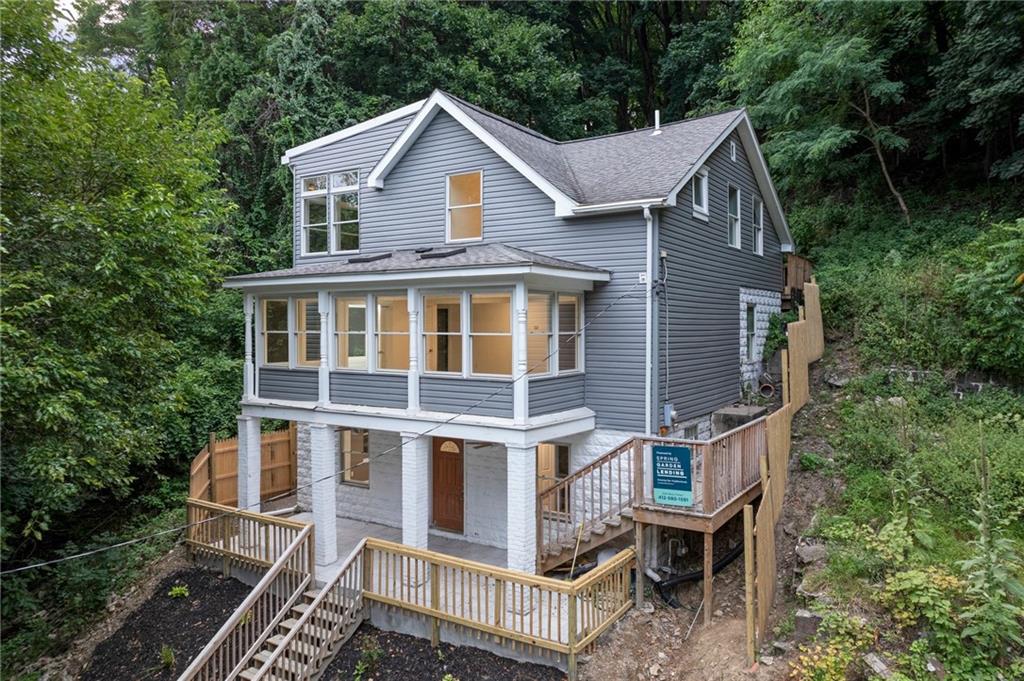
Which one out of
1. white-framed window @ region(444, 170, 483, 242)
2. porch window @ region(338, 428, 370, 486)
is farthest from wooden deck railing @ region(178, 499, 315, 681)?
white-framed window @ region(444, 170, 483, 242)

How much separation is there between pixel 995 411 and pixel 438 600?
10.9 meters

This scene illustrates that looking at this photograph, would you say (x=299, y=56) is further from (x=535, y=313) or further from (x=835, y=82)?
(x=835, y=82)

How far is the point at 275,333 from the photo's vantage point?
42.1 ft

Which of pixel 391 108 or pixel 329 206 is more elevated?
pixel 391 108

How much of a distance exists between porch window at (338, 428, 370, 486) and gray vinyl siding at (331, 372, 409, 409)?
2.24 meters

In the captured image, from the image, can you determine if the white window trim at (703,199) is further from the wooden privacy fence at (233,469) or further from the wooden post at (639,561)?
the wooden privacy fence at (233,469)

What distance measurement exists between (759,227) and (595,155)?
5335 mm

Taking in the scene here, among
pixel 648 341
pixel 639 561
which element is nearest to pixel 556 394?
pixel 648 341

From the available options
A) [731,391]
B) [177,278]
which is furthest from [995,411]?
[177,278]

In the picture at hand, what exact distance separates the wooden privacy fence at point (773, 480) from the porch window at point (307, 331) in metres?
8.97

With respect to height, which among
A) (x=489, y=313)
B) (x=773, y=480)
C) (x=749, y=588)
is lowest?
(x=749, y=588)

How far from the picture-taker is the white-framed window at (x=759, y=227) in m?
15.3

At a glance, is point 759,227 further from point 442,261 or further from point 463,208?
point 442,261

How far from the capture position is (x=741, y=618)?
8461mm
